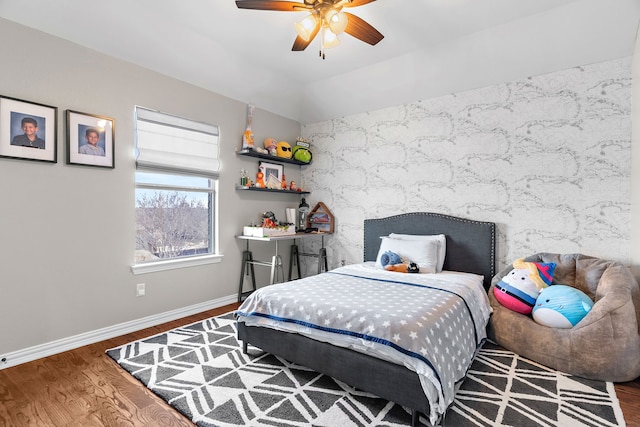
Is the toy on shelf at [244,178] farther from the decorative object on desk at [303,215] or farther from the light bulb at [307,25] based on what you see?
the light bulb at [307,25]

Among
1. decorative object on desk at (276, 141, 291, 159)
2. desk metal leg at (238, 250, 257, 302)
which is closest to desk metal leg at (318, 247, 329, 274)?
desk metal leg at (238, 250, 257, 302)

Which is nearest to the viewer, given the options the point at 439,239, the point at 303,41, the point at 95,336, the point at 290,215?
the point at 303,41

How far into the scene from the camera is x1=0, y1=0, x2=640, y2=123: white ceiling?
98.4 inches

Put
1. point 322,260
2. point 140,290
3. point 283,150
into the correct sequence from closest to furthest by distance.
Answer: point 140,290
point 283,150
point 322,260

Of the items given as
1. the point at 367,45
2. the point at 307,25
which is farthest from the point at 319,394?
the point at 367,45

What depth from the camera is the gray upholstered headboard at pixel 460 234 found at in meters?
3.28

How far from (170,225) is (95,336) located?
1169mm

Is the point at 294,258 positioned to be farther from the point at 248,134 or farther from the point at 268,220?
the point at 248,134

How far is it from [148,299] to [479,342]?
298 cm

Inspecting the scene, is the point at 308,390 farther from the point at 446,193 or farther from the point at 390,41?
the point at 390,41

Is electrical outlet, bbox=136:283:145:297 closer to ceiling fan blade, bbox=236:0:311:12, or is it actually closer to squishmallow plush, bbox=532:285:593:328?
ceiling fan blade, bbox=236:0:311:12

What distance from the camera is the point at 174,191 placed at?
3363 millimetres

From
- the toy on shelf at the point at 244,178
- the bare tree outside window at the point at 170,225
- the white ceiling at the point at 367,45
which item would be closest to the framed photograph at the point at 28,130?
the white ceiling at the point at 367,45

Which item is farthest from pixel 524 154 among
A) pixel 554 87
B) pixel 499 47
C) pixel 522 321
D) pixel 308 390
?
pixel 308 390
